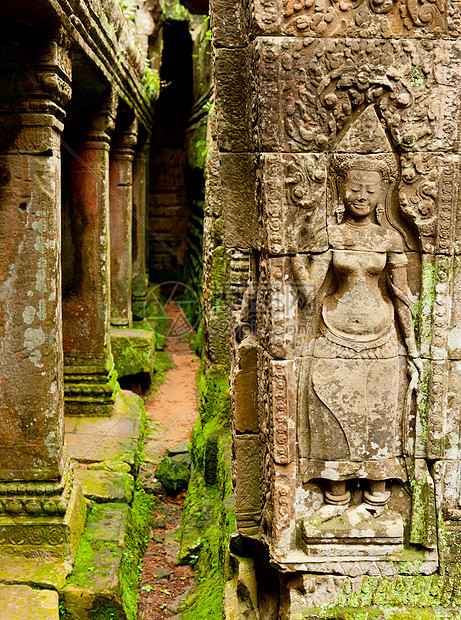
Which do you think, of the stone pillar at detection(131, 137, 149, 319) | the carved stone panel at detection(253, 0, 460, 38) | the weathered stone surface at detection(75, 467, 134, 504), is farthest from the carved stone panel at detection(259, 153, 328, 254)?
the stone pillar at detection(131, 137, 149, 319)

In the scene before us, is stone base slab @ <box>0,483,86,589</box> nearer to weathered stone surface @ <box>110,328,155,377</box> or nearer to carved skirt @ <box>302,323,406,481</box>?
carved skirt @ <box>302,323,406,481</box>

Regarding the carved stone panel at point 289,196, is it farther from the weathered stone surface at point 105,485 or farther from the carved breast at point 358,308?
the weathered stone surface at point 105,485

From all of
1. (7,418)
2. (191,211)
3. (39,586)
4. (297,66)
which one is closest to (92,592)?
(39,586)

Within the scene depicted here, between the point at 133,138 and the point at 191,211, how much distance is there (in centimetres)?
557

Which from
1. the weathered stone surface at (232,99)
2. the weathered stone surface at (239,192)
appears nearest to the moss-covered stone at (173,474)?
the weathered stone surface at (239,192)

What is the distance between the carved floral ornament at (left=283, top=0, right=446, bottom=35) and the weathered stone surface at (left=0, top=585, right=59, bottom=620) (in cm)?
356

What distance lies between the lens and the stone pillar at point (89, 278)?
22.9ft

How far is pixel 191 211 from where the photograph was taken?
49.7 ft

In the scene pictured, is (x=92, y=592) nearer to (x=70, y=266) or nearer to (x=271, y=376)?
(x=271, y=376)

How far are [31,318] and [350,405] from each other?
2219 millimetres

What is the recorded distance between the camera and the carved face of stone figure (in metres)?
3.25

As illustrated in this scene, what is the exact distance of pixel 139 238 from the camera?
39.5ft

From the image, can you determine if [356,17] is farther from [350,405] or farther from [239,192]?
[350,405]

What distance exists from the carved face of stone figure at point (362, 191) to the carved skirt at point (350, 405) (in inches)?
25.6
